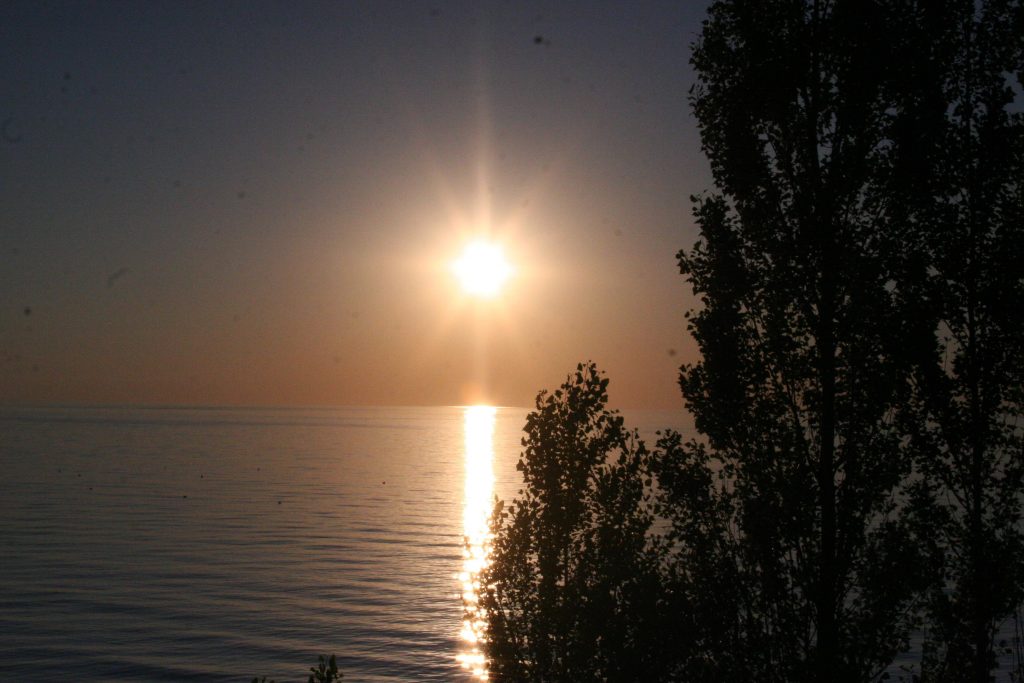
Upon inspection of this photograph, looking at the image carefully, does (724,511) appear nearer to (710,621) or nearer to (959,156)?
(710,621)

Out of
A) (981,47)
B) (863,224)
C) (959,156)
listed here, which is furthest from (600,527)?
(981,47)

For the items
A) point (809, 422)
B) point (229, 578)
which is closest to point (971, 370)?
point (809, 422)

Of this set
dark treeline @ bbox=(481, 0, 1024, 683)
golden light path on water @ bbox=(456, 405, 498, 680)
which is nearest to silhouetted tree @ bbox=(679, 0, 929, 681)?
dark treeline @ bbox=(481, 0, 1024, 683)

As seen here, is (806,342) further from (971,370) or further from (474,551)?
(474,551)

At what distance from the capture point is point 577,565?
52.6ft

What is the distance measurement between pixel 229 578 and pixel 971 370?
179 feet

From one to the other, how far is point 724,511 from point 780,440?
1.96 meters

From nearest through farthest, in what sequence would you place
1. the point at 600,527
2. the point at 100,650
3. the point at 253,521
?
the point at 600,527
the point at 100,650
the point at 253,521

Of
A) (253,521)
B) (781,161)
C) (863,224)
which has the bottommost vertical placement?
(863,224)

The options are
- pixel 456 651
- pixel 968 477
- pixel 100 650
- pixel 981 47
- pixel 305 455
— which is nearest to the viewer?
pixel 968 477

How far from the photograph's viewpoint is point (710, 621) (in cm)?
1711

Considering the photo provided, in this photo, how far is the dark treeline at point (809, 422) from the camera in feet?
53.4

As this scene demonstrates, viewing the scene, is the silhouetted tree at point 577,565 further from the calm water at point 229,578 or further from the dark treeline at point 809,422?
the calm water at point 229,578

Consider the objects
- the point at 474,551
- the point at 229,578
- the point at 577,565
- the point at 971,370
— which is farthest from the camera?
the point at 474,551
